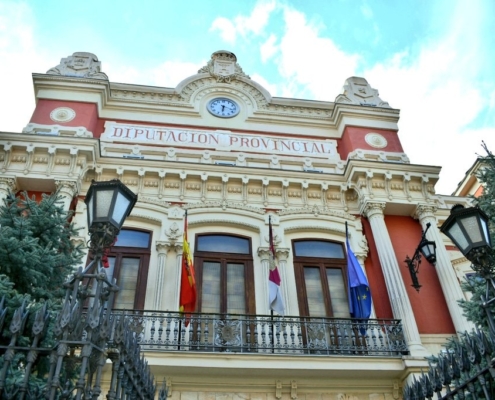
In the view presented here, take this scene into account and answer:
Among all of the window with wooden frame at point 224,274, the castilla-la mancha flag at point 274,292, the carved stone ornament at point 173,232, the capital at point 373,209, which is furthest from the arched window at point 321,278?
the carved stone ornament at point 173,232

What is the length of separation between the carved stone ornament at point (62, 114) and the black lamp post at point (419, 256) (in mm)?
9873

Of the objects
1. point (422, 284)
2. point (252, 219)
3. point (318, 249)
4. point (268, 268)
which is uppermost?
point (252, 219)

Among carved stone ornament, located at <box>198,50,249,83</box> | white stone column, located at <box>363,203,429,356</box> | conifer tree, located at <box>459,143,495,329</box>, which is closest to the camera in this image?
conifer tree, located at <box>459,143,495,329</box>

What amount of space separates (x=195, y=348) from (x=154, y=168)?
4.97 meters

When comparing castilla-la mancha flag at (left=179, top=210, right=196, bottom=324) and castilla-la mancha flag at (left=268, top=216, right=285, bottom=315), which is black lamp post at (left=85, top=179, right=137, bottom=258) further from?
castilla-la mancha flag at (left=268, top=216, right=285, bottom=315)

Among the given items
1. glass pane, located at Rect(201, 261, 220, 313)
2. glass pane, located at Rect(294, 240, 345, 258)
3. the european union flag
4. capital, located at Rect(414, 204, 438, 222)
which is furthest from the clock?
the european union flag

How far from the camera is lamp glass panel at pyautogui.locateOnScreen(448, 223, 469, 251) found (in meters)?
5.11

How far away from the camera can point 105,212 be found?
452 cm

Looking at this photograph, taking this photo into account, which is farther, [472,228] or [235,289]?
[235,289]

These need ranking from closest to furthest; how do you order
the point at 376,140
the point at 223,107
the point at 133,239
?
the point at 133,239 < the point at 376,140 < the point at 223,107

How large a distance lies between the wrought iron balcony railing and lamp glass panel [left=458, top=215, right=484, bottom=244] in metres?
4.70

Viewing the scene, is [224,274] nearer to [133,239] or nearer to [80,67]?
[133,239]

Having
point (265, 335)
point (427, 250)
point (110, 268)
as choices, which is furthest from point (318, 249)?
point (110, 268)

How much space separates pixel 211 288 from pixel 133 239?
2.38 meters
